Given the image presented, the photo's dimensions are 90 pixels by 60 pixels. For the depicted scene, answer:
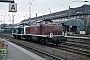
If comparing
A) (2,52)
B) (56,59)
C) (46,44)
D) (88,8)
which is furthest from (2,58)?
(88,8)

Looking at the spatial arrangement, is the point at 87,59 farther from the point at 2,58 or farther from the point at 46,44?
the point at 46,44

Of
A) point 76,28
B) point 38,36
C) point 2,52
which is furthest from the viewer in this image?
point 76,28

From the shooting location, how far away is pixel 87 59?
462 inches

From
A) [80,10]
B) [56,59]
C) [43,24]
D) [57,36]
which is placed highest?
[80,10]

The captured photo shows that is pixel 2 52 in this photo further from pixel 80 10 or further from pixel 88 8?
pixel 88 8

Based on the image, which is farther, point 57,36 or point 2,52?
point 57,36

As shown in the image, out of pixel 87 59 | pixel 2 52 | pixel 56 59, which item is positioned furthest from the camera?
pixel 56 59

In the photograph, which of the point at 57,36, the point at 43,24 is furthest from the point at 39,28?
the point at 57,36

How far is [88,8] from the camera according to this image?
81375 mm

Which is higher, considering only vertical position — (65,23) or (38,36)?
(65,23)

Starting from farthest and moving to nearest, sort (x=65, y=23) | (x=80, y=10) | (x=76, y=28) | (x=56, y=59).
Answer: (x=80, y=10)
(x=76, y=28)
(x=65, y=23)
(x=56, y=59)

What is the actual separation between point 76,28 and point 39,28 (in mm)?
30020

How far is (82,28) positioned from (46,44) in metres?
31.0

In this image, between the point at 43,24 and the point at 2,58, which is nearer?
the point at 2,58
